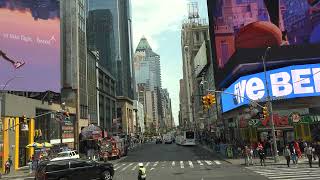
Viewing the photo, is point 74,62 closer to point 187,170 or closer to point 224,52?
point 224,52

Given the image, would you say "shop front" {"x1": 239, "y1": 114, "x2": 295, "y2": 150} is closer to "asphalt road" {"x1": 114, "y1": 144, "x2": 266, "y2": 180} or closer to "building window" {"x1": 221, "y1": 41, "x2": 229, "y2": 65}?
"asphalt road" {"x1": 114, "y1": 144, "x2": 266, "y2": 180}

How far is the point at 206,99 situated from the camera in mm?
37500

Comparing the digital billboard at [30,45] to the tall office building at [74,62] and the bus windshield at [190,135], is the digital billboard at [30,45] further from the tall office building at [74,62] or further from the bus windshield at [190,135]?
the bus windshield at [190,135]

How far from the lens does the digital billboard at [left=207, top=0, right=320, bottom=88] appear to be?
93750 millimetres

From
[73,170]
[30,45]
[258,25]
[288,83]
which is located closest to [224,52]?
[258,25]

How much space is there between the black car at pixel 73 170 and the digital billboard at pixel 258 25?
203 feet

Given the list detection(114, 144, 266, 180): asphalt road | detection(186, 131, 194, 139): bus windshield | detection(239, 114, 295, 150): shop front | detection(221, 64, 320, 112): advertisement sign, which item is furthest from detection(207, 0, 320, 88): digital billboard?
detection(114, 144, 266, 180): asphalt road

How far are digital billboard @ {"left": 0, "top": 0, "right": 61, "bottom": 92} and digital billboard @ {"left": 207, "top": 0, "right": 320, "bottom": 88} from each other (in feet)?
104

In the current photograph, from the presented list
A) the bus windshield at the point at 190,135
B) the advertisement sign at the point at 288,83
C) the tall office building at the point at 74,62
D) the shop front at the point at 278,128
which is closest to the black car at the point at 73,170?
the shop front at the point at 278,128

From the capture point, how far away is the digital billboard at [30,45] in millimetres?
74375

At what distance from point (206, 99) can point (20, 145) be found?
2921 cm

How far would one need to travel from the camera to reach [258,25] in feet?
318

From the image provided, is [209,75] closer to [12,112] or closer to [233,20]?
[233,20]

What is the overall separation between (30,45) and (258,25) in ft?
151
